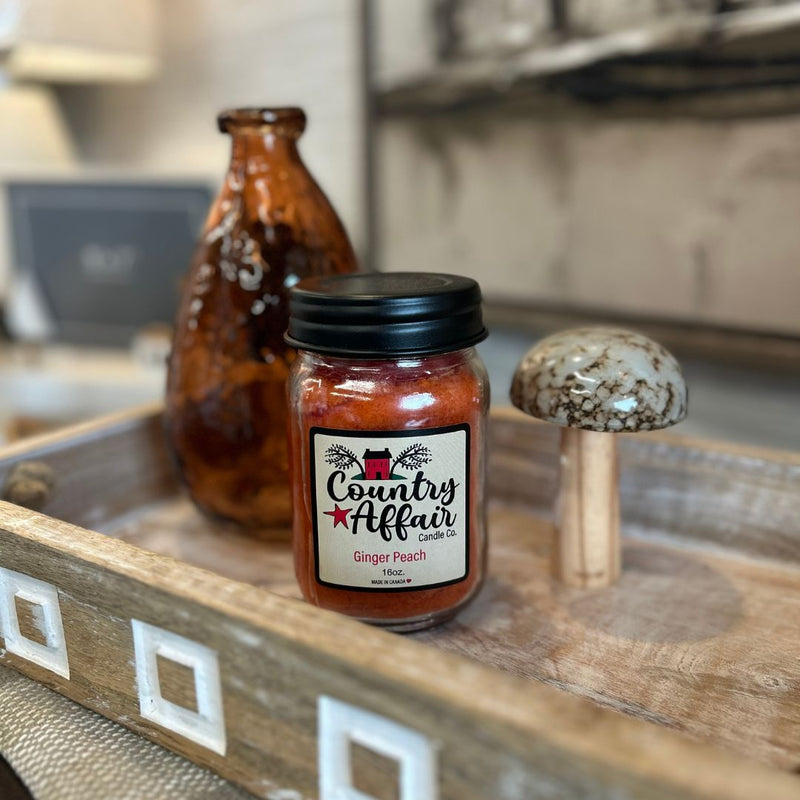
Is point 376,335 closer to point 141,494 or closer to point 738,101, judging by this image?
point 141,494

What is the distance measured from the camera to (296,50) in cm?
116

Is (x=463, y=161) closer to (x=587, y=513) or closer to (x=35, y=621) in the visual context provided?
(x=587, y=513)

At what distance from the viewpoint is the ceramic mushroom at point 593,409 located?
1.34ft

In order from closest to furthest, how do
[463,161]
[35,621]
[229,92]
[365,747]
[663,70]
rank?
[365,747], [35,621], [663,70], [463,161], [229,92]

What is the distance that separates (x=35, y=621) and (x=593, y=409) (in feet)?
0.96

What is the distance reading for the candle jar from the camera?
0.37m

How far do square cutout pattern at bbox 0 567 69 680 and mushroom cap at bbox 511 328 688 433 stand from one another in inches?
10.0

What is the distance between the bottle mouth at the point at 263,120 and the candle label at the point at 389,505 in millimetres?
213

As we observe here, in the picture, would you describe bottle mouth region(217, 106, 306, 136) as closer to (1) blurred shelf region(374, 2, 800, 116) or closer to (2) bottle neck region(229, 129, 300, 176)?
(2) bottle neck region(229, 129, 300, 176)

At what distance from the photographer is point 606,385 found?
41 centimetres

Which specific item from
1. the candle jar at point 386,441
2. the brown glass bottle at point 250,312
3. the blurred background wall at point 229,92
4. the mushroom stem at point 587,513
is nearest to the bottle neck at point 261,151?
the brown glass bottle at point 250,312

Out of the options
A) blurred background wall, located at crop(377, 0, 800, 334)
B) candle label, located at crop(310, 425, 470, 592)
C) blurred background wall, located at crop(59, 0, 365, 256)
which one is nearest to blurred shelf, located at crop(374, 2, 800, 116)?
blurred background wall, located at crop(377, 0, 800, 334)

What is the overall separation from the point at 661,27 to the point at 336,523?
2.01 feet

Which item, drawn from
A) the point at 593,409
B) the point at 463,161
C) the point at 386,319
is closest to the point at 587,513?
the point at 593,409
